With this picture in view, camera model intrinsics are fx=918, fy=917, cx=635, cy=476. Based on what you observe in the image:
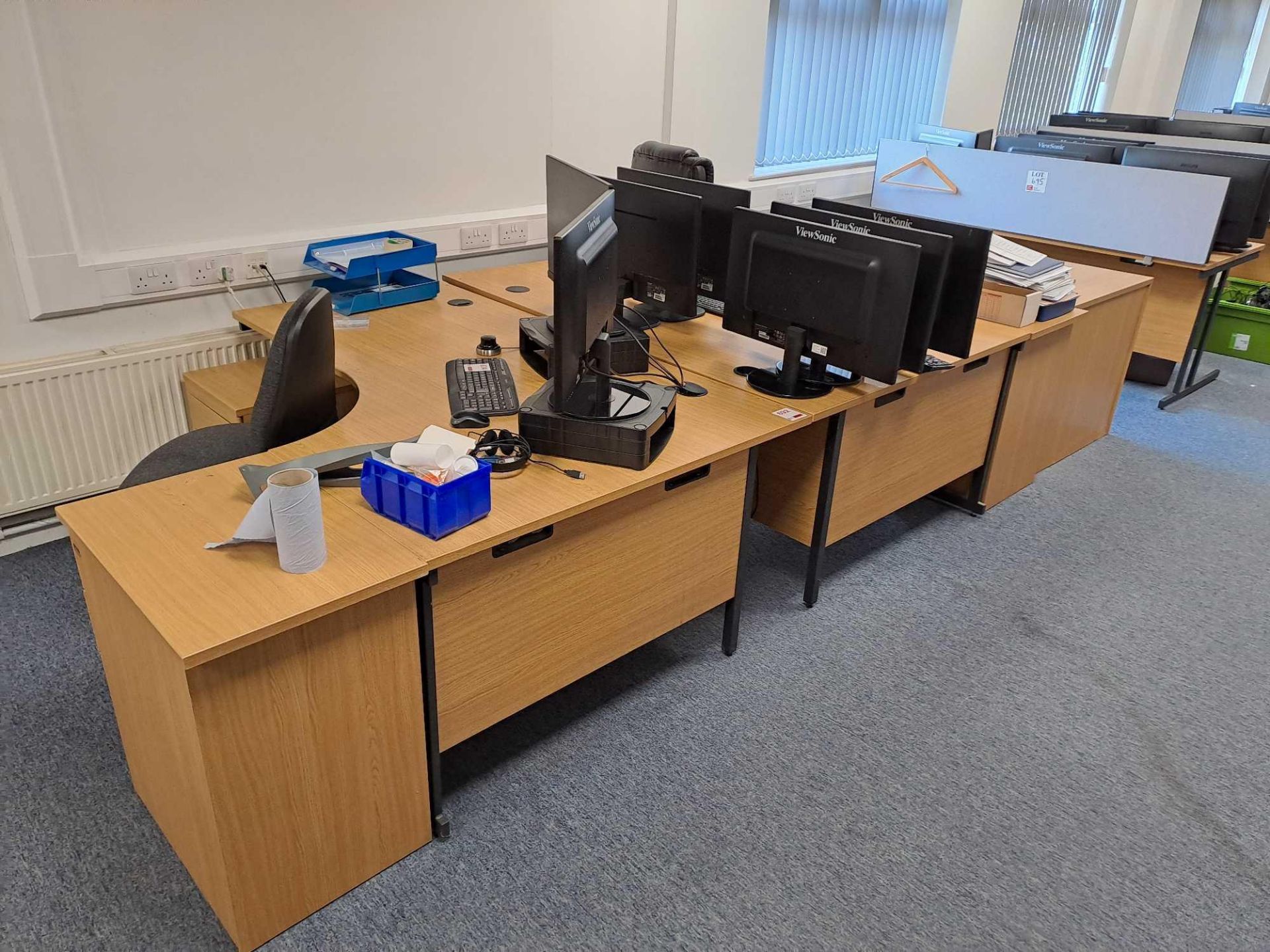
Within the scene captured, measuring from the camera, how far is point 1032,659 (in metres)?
2.62

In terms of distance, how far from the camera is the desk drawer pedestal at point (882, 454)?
2.64 meters

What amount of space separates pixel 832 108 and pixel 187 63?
3.68 m

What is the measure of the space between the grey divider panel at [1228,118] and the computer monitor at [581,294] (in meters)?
6.17

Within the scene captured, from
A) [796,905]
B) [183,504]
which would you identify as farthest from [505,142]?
[796,905]

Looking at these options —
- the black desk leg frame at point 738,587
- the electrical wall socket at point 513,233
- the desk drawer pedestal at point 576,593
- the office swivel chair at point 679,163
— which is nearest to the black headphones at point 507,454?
the desk drawer pedestal at point 576,593

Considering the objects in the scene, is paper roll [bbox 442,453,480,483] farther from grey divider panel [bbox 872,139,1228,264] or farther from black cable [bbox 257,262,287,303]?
grey divider panel [bbox 872,139,1228,264]

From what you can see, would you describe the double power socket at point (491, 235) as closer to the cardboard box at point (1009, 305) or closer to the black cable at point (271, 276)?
the black cable at point (271, 276)

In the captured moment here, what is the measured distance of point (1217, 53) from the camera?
8.83m

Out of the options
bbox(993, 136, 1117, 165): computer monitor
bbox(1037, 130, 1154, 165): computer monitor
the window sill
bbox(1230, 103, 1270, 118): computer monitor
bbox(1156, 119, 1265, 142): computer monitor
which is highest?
bbox(1230, 103, 1270, 118): computer monitor

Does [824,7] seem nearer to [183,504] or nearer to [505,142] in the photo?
[505,142]

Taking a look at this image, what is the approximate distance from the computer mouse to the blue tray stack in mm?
1033

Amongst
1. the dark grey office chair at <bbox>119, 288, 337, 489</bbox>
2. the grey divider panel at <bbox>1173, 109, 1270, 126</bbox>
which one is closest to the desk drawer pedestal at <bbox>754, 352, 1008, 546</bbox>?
the dark grey office chair at <bbox>119, 288, 337, 489</bbox>

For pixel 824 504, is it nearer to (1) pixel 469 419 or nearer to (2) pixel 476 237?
(1) pixel 469 419

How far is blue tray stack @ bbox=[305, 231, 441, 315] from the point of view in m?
2.98
